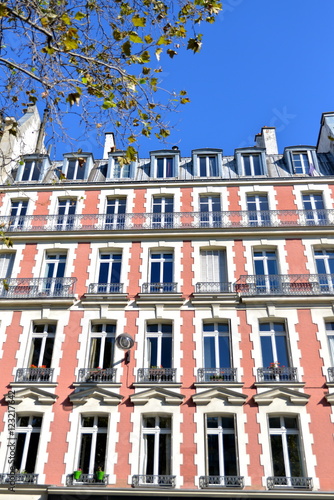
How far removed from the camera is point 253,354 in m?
16.3

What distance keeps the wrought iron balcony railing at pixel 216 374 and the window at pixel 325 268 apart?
4898 millimetres

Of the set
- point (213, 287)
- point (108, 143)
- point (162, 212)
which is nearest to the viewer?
point (213, 287)

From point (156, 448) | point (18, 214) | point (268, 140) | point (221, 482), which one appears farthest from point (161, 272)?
point (268, 140)

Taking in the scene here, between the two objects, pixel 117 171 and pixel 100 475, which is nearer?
pixel 100 475

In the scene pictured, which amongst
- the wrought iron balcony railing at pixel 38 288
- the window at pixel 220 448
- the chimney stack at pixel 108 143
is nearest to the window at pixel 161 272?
the wrought iron balcony railing at pixel 38 288

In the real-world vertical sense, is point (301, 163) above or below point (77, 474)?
above

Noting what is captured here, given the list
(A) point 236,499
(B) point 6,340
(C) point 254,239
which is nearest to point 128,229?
(C) point 254,239

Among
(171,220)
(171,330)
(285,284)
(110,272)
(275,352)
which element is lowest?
(275,352)

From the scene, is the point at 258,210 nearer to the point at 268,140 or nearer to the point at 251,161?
the point at 251,161

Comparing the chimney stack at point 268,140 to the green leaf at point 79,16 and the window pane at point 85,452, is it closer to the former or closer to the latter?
the window pane at point 85,452

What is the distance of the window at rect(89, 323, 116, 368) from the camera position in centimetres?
1667

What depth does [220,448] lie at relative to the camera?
585 inches

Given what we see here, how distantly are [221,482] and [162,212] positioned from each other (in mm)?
11028

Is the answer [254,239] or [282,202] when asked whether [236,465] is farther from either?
[282,202]
